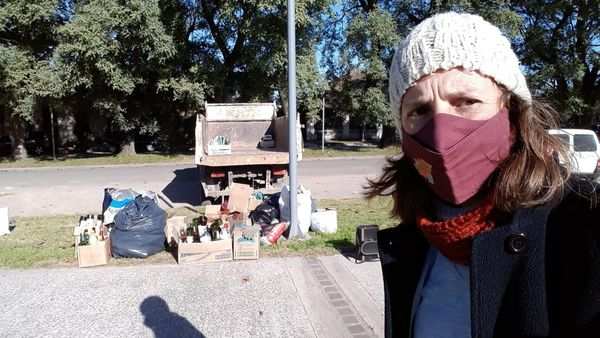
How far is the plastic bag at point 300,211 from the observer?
6.41 meters

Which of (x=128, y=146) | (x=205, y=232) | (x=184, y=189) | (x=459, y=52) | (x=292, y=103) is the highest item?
(x=292, y=103)

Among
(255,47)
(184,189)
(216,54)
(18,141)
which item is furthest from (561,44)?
(18,141)

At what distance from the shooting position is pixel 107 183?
13930 millimetres

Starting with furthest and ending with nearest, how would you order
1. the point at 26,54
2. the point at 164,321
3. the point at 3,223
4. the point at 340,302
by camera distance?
the point at 26,54
the point at 3,223
the point at 340,302
the point at 164,321

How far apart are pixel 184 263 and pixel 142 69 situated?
15791mm

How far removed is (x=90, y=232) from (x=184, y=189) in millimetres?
6666

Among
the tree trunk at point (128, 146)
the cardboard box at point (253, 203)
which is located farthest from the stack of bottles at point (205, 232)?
the tree trunk at point (128, 146)

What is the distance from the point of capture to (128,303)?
171 inches

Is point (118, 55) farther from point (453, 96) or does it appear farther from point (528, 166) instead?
point (528, 166)

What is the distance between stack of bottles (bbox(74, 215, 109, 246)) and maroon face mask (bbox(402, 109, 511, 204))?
5.39 m

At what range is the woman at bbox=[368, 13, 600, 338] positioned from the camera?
0.94 metres

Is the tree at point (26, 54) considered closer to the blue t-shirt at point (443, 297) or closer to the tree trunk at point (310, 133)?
the blue t-shirt at point (443, 297)

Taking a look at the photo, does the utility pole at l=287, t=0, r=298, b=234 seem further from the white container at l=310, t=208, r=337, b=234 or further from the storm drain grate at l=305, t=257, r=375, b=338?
the storm drain grate at l=305, t=257, r=375, b=338

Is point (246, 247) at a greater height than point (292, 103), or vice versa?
point (292, 103)
